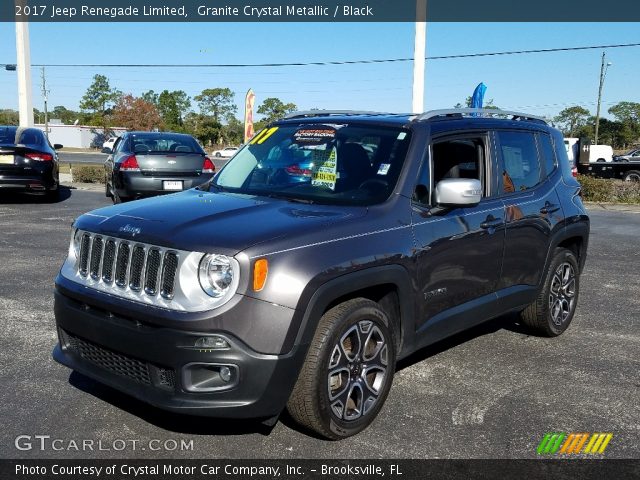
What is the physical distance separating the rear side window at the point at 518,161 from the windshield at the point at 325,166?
1123 mm

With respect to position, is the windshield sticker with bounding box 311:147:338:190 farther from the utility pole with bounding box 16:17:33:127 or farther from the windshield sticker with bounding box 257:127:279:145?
the utility pole with bounding box 16:17:33:127

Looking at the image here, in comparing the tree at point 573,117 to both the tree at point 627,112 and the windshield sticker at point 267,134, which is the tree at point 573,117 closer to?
the tree at point 627,112

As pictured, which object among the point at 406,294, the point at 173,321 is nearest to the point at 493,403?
the point at 406,294

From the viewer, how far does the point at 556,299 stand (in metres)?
5.69

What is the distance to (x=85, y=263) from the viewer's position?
12.3 feet

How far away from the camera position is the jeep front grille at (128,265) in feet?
10.8

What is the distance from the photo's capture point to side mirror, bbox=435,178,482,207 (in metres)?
4.03

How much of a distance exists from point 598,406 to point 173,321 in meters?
2.85

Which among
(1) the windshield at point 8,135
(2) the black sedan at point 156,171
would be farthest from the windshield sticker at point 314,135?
(1) the windshield at point 8,135

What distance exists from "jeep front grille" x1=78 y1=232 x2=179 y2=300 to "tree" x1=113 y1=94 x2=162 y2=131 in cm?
8926

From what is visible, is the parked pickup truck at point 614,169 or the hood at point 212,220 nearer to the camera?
the hood at point 212,220

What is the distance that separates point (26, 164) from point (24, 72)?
40.3 feet

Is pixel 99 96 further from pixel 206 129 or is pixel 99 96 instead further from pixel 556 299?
pixel 556 299

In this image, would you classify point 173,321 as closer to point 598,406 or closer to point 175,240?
point 175,240
